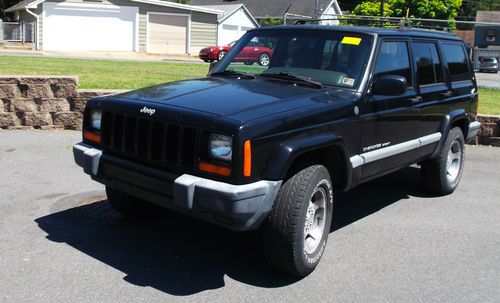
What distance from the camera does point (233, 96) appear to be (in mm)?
4391

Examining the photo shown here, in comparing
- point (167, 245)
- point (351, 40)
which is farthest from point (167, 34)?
point (167, 245)

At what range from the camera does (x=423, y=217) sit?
5.93 m

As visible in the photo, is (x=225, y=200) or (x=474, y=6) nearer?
(x=225, y=200)

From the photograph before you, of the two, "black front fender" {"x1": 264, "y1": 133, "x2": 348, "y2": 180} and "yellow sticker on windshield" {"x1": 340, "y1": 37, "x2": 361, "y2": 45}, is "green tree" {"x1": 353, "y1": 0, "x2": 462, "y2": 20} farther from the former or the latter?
"black front fender" {"x1": 264, "y1": 133, "x2": 348, "y2": 180}

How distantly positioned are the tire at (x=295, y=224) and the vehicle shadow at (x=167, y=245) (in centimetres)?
21

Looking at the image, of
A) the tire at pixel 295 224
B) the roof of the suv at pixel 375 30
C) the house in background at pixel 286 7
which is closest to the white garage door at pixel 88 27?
the house in background at pixel 286 7

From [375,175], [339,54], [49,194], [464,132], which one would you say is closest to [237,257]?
[375,175]

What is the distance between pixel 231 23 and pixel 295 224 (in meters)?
38.8

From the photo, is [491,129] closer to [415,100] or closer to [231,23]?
[415,100]

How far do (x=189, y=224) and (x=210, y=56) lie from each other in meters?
27.7

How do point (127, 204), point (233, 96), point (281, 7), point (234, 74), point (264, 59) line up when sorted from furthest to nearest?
point (281, 7) → point (264, 59) → point (234, 74) → point (127, 204) → point (233, 96)

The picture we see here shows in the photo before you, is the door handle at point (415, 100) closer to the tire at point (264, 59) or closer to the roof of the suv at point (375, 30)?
the roof of the suv at point (375, 30)

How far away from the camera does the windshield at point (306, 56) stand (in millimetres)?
5051

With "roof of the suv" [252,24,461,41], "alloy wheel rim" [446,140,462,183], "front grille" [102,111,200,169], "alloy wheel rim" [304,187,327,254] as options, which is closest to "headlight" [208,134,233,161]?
"front grille" [102,111,200,169]
